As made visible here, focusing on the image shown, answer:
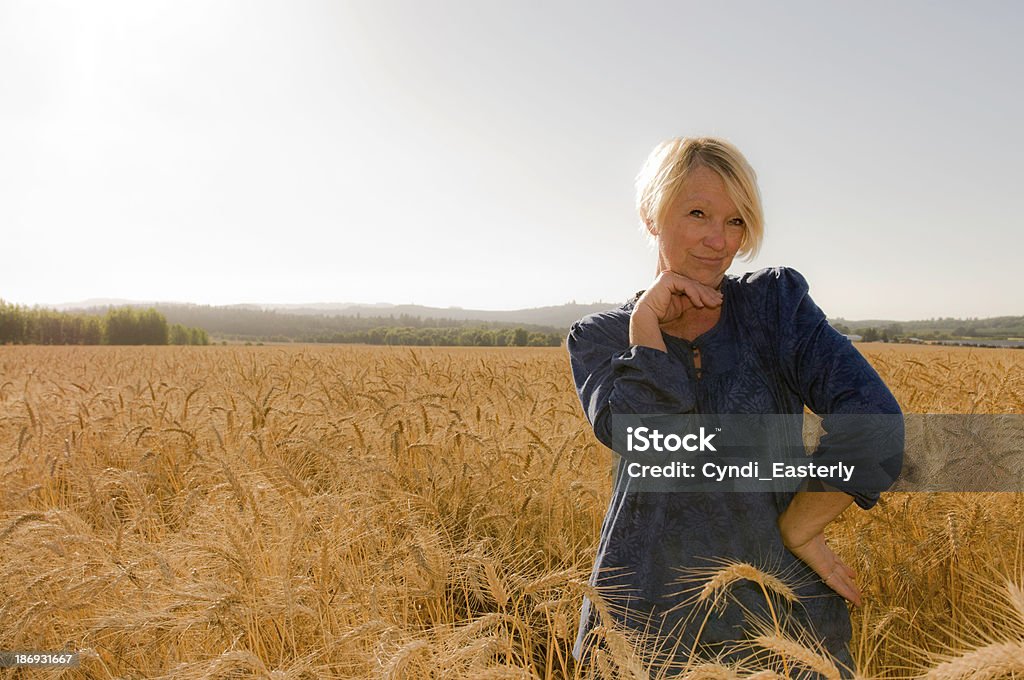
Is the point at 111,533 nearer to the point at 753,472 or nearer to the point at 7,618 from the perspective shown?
the point at 7,618

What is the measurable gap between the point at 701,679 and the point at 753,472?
1.81 feet

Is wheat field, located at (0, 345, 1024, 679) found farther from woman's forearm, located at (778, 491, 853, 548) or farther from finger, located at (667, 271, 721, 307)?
finger, located at (667, 271, 721, 307)

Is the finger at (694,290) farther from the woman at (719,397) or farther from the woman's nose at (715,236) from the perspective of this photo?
the woman's nose at (715,236)

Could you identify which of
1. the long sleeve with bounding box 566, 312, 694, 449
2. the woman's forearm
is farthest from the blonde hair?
the woman's forearm

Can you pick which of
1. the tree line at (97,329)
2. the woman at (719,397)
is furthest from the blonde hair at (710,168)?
the tree line at (97,329)

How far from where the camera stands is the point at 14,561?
7.13 ft

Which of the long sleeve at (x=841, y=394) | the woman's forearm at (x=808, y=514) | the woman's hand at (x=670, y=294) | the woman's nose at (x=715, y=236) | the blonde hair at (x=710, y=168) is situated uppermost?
the blonde hair at (x=710, y=168)

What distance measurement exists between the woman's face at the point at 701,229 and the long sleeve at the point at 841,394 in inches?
6.6

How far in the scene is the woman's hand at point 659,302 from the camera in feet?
4.61

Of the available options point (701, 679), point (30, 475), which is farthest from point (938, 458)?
point (30, 475)

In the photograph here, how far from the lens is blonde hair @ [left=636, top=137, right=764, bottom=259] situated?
143cm

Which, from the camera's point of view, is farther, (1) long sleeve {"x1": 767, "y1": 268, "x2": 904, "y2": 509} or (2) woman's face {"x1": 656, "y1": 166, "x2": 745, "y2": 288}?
(2) woman's face {"x1": 656, "y1": 166, "x2": 745, "y2": 288}

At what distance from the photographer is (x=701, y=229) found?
1.45 m

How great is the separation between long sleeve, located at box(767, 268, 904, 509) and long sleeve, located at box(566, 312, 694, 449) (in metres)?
0.27
